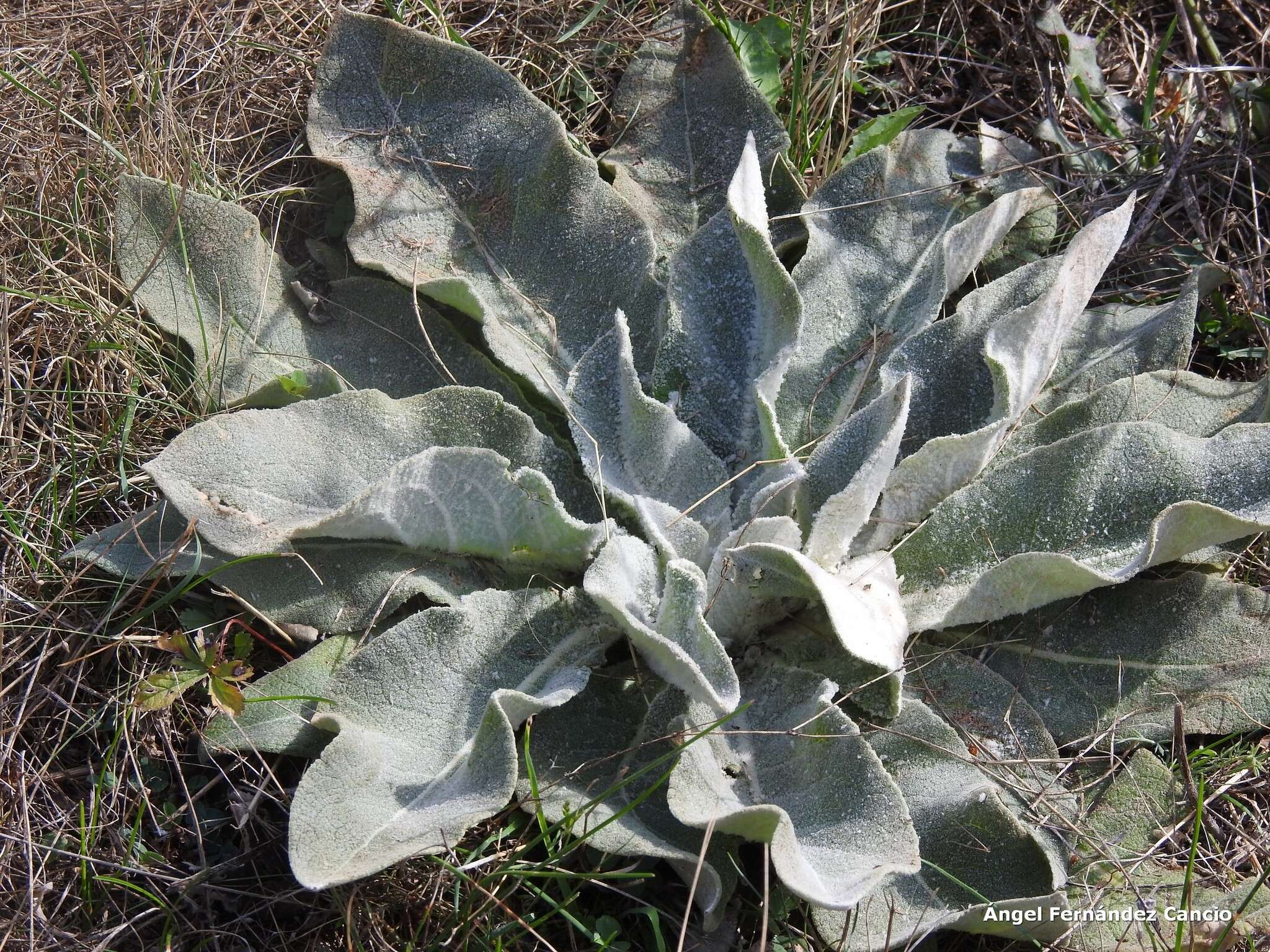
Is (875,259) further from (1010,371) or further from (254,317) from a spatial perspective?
(254,317)

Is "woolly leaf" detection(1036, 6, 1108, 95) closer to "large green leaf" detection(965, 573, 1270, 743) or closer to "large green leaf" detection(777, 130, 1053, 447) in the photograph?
"large green leaf" detection(777, 130, 1053, 447)

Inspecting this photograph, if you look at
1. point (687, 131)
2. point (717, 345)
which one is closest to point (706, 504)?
point (717, 345)

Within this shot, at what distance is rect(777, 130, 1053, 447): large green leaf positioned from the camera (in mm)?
1841

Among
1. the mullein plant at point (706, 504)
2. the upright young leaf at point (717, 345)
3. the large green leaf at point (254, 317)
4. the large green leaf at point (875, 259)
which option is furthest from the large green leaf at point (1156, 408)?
the large green leaf at point (254, 317)

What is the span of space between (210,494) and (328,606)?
236 mm

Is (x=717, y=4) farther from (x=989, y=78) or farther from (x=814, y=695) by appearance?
(x=814, y=695)

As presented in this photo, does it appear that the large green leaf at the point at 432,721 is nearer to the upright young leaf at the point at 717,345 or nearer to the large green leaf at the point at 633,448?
the large green leaf at the point at 633,448

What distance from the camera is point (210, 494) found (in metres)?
1.57

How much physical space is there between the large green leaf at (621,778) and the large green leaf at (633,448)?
0.24 metres

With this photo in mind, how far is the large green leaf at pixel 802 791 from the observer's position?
1291 mm

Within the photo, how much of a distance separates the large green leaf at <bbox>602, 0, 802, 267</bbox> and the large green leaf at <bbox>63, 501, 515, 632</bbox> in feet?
2.55

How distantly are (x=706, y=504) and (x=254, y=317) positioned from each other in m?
0.85

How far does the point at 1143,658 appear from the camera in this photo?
1.67 meters

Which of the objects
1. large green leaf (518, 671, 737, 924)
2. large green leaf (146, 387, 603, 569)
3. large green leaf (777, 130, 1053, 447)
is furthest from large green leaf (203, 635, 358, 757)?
large green leaf (777, 130, 1053, 447)
